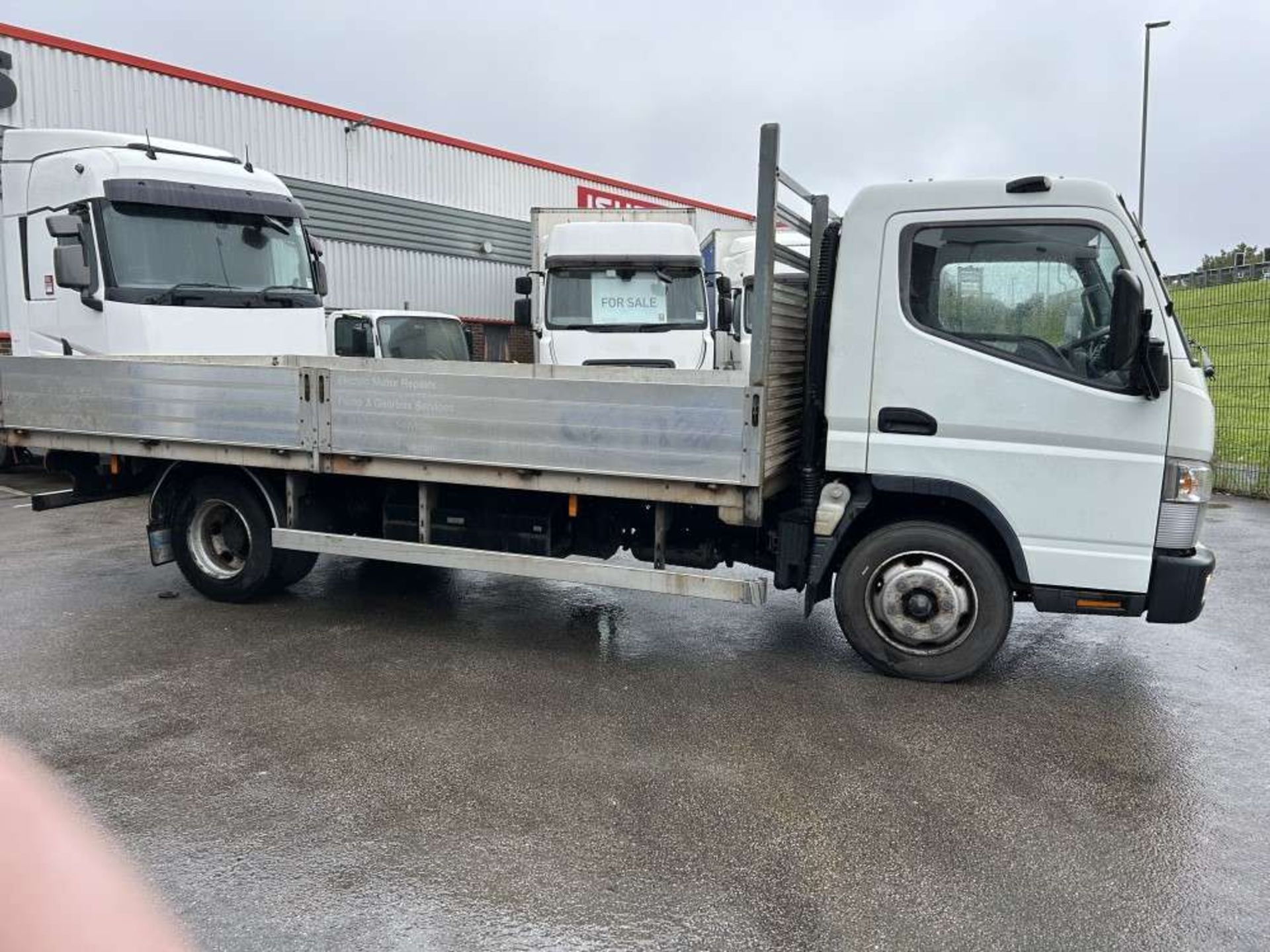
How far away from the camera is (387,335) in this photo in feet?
44.1

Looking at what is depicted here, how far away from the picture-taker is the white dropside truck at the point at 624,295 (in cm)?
1041

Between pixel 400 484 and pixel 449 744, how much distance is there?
84.2 inches

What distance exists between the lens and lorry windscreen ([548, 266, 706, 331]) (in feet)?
34.6

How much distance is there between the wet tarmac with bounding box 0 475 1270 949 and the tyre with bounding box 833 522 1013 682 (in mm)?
169

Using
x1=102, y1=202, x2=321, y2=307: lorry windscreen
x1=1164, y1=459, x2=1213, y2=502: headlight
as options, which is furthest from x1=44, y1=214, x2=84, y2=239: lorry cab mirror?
x1=1164, y1=459, x2=1213, y2=502: headlight

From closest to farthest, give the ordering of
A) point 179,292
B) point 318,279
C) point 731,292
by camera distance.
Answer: point 179,292 → point 318,279 → point 731,292

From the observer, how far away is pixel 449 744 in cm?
430

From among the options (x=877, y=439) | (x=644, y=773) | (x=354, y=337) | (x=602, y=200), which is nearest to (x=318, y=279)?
(x=354, y=337)

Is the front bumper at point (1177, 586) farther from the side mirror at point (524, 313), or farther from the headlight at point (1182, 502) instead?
the side mirror at point (524, 313)

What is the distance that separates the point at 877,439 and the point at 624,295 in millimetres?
6064

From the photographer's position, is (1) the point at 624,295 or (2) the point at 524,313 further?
(2) the point at 524,313

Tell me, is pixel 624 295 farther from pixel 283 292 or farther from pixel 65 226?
pixel 65 226

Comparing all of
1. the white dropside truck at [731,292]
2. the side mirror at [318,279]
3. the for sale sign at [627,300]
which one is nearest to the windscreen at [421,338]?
the side mirror at [318,279]

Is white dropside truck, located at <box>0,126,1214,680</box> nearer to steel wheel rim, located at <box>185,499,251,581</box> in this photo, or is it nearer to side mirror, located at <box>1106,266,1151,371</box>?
side mirror, located at <box>1106,266,1151,371</box>
